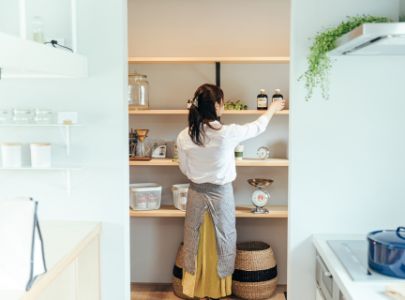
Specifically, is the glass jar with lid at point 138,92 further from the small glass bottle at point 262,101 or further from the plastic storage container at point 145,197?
the small glass bottle at point 262,101

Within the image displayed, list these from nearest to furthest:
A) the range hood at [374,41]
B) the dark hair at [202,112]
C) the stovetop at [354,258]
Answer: the range hood at [374,41] → the stovetop at [354,258] → the dark hair at [202,112]

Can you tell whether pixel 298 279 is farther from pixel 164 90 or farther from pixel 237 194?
pixel 164 90

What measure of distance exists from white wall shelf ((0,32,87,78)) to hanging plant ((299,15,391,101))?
105 centimetres

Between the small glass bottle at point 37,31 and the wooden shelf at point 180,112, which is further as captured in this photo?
the wooden shelf at point 180,112

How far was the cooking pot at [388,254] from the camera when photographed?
1895mm

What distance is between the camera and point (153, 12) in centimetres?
400

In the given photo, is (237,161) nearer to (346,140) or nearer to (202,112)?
(202,112)

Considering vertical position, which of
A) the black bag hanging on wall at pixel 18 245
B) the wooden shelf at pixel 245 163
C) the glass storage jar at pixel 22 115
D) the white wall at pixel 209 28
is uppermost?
the white wall at pixel 209 28

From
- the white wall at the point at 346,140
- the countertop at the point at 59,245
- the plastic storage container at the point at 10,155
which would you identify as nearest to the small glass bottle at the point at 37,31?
the plastic storage container at the point at 10,155

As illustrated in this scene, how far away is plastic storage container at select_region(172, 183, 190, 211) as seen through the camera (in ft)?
12.8

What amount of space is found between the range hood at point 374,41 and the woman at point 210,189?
3.64ft

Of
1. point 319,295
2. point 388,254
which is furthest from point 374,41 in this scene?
point 319,295

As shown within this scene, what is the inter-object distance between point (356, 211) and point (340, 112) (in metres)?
0.49

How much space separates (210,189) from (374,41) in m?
1.76
